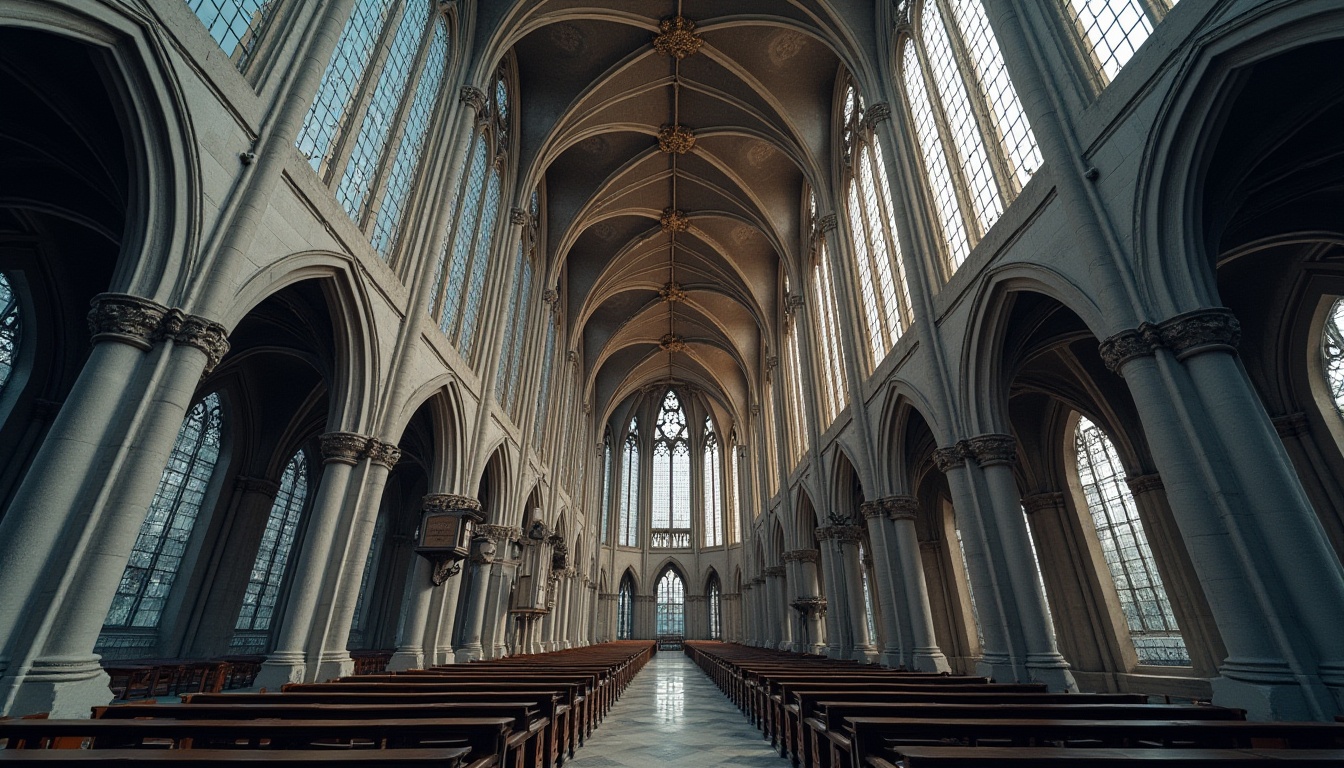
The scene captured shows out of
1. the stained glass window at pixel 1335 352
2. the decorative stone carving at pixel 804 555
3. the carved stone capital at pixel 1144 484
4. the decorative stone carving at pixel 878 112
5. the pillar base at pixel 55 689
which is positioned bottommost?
the pillar base at pixel 55 689

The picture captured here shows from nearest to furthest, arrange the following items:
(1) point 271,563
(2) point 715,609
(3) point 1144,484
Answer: (3) point 1144,484 < (1) point 271,563 < (2) point 715,609

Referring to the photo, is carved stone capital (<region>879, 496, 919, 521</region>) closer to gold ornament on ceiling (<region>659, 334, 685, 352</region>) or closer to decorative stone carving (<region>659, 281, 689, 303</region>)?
decorative stone carving (<region>659, 281, 689, 303</region>)

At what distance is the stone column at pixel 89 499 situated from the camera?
4922 mm

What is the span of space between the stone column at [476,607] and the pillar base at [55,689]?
32.9ft

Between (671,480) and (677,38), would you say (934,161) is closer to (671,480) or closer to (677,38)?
(677,38)

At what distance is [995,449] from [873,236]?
779cm

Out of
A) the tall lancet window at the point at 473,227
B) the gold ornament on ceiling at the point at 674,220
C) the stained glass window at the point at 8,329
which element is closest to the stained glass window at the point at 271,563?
the stained glass window at the point at 8,329

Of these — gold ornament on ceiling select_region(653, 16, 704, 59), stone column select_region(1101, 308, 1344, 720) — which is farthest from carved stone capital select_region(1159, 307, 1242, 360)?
gold ornament on ceiling select_region(653, 16, 704, 59)

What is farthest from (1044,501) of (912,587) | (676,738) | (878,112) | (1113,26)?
(676,738)

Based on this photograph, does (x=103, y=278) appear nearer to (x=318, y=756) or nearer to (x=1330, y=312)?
(x=318, y=756)

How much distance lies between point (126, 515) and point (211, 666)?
8310 mm

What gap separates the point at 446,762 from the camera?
8.10 ft

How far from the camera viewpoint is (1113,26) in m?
7.77

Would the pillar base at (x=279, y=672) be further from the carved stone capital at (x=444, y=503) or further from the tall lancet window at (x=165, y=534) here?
the tall lancet window at (x=165, y=534)
